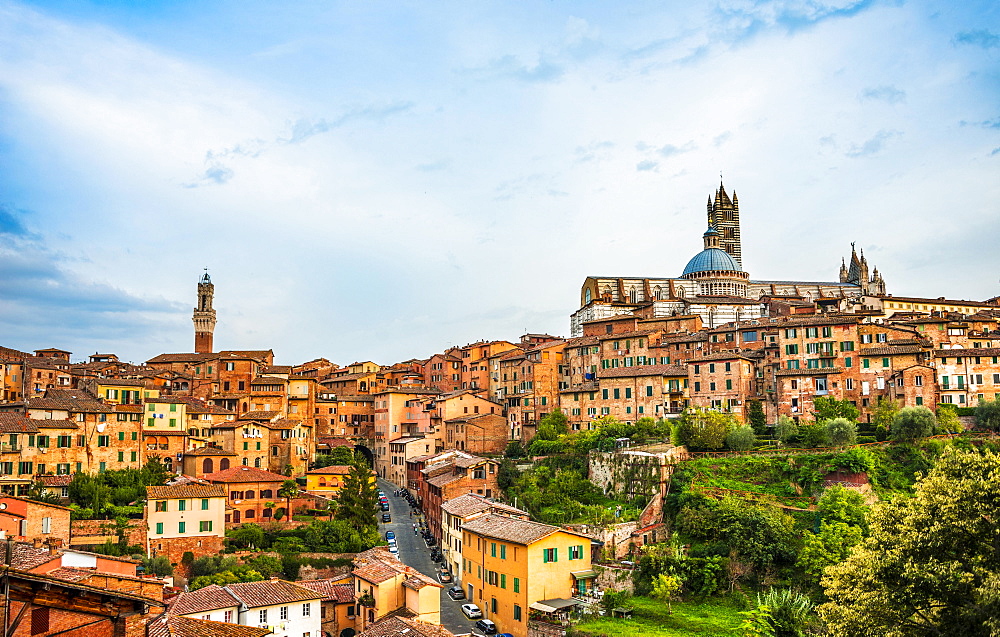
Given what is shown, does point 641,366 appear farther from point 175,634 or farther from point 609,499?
point 175,634

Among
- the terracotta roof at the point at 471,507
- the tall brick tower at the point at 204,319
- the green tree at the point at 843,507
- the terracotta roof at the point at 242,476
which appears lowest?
the terracotta roof at the point at 471,507

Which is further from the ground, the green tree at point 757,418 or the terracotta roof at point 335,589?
the green tree at point 757,418

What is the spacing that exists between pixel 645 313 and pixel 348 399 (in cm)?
3308

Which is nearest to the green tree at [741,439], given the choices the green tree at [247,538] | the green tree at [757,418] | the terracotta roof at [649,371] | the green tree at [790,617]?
the green tree at [757,418]

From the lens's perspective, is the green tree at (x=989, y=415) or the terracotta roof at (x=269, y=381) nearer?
the green tree at (x=989, y=415)

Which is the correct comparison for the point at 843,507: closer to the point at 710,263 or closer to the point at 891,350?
the point at 891,350

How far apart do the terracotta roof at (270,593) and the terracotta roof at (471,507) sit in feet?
42.6

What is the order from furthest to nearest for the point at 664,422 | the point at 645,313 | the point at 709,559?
the point at 645,313, the point at 664,422, the point at 709,559

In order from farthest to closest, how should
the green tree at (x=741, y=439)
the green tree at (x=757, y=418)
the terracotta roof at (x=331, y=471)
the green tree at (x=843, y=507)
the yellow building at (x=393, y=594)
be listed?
Result: the terracotta roof at (x=331, y=471)
the green tree at (x=757, y=418)
the green tree at (x=741, y=439)
the green tree at (x=843, y=507)
the yellow building at (x=393, y=594)

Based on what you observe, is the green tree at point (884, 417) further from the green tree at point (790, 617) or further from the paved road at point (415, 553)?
the paved road at point (415, 553)

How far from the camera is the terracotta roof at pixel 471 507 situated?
51812 mm

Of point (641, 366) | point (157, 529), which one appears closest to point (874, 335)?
point (641, 366)

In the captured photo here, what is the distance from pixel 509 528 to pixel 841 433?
22707mm

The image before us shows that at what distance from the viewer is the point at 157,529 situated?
5009cm
